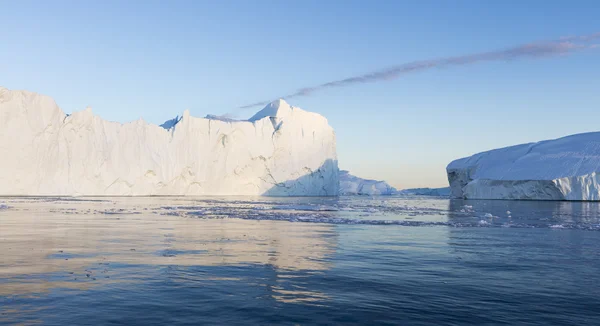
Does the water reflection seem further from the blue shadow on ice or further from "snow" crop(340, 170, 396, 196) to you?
"snow" crop(340, 170, 396, 196)

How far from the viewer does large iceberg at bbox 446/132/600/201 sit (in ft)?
155

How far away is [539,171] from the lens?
4844 centimetres

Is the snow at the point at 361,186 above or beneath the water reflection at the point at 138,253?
above

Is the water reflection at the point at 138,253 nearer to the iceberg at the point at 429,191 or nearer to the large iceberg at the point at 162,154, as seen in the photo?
the large iceberg at the point at 162,154

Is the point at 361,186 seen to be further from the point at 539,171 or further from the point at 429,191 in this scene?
the point at 539,171

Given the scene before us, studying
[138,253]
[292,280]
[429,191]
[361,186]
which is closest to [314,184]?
[361,186]

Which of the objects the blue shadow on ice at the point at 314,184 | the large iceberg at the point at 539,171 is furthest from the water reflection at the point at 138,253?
the blue shadow on ice at the point at 314,184

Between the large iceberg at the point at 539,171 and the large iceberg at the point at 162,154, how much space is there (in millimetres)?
23376

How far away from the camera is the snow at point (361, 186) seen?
124 meters

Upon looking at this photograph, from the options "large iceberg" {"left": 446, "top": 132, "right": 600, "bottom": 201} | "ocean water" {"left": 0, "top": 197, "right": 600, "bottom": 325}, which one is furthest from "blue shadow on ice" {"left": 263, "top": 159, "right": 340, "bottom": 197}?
"ocean water" {"left": 0, "top": 197, "right": 600, "bottom": 325}

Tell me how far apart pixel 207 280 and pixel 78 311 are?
196 centimetres

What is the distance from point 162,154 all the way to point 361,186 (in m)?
75.3

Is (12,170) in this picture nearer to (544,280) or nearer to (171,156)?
(171,156)

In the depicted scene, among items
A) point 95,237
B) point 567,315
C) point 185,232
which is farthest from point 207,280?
point 185,232
